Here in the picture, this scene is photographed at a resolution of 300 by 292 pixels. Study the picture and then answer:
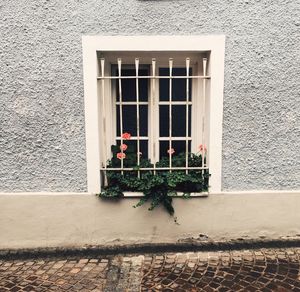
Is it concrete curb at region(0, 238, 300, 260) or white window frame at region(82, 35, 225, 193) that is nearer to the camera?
white window frame at region(82, 35, 225, 193)

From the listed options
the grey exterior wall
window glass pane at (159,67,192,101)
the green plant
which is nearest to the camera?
the grey exterior wall

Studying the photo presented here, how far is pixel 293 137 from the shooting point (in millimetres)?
4438

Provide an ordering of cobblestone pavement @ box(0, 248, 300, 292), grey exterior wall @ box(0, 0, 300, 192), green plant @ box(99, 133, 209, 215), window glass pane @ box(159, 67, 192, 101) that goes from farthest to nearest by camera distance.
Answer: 1. window glass pane @ box(159, 67, 192, 101)
2. green plant @ box(99, 133, 209, 215)
3. grey exterior wall @ box(0, 0, 300, 192)
4. cobblestone pavement @ box(0, 248, 300, 292)

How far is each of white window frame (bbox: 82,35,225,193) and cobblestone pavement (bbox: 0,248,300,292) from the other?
94cm

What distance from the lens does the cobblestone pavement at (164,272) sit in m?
3.74

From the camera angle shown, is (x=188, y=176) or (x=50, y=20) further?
(x=188, y=176)

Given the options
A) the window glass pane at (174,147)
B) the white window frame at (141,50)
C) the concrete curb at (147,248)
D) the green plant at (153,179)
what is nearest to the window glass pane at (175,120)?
the window glass pane at (174,147)

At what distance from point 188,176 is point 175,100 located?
1.00 metres

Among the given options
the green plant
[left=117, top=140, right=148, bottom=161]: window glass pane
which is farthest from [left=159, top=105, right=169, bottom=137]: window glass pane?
the green plant

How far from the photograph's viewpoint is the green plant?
14.5 ft

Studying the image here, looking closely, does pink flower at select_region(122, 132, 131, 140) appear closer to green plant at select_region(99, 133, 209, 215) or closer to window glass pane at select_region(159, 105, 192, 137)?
green plant at select_region(99, 133, 209, 215)

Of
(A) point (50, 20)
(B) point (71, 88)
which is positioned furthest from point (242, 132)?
(A) point (50, 20)

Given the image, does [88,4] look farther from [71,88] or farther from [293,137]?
[293,137]

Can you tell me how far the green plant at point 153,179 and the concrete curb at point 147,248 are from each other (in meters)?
0.46
